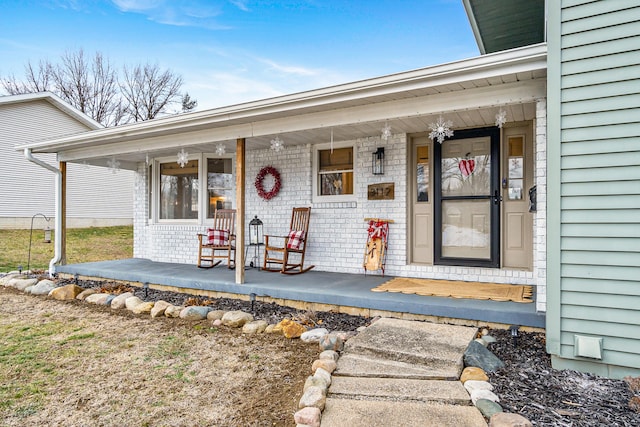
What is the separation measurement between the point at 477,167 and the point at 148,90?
1839 centimetres

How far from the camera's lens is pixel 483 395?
2273mm

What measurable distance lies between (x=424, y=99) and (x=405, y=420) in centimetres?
251

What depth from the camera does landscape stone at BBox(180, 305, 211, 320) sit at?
4113mm

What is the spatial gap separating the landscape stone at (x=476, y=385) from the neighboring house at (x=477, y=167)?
2.10 feet

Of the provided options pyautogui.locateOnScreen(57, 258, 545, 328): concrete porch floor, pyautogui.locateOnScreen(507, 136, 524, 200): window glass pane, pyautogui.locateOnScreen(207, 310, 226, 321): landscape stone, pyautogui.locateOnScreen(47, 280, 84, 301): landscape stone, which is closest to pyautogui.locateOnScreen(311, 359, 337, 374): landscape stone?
pyautogui.locateOnScreen(57, 258, 545, 328): concrete porch floor

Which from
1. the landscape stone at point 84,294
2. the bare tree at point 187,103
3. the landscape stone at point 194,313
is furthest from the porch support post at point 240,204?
the bare tree at point 187,103

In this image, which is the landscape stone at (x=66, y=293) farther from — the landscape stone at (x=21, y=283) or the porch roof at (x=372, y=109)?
the porch roof at (x=372, y=109)

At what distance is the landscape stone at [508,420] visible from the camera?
1.93 m

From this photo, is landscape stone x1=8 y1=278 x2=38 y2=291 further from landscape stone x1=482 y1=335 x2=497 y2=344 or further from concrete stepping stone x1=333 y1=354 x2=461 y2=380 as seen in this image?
landscape stone x1=482 y1=335 x2=497 y2=344

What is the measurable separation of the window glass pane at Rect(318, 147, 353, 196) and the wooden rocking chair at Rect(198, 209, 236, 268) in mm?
1511

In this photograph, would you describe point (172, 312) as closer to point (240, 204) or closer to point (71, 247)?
point (240, 204)

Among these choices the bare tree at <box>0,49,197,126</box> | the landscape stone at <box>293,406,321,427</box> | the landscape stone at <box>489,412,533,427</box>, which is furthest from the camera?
the bare tree at <box>0,49,197,126</box>

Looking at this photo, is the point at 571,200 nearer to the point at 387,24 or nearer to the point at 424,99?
the point at 424,99

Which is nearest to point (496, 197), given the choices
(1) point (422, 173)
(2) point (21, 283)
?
(1) point (422, 173)
